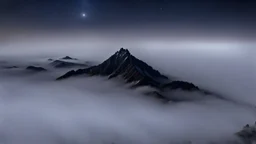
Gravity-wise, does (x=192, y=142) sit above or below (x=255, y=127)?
below

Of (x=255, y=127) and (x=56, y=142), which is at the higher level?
(x=255, y=127)

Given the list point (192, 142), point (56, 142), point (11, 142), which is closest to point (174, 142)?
point (192, 142)

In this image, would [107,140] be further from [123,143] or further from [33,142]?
[33,142]

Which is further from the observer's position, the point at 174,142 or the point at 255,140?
the point at 174,142

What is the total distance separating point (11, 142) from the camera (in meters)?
191

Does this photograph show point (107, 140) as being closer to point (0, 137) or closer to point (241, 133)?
point (0, 137)

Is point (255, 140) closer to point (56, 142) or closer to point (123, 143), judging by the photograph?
point (123, 143)

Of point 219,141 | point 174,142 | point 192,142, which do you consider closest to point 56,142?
point 174,142

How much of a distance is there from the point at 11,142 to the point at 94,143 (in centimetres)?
6181

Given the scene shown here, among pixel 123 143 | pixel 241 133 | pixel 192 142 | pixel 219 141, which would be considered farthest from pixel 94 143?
pixel 241 133

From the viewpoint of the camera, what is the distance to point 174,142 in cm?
19612

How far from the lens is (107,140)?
19900 centimetres

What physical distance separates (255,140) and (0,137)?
7499 inches

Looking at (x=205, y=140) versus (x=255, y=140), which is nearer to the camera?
(x=255, y=140)
